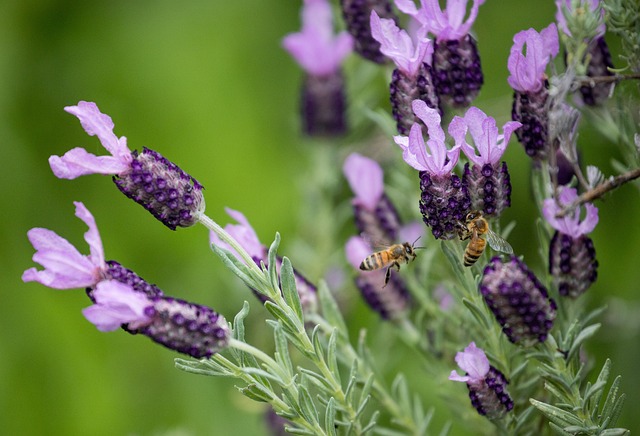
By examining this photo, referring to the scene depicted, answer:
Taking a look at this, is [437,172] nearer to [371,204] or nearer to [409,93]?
[409,93]

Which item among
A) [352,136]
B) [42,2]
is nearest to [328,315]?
[352,136]

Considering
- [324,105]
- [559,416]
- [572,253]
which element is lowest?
[559,416]

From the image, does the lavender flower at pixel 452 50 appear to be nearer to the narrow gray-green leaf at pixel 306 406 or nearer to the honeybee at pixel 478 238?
the honeybee at pixel 478 238

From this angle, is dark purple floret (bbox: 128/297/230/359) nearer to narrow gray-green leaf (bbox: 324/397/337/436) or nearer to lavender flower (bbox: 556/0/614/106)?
narrow gray-green leaf (bbox: 324/397/337/436)

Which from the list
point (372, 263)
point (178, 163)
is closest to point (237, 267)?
point (372, 263)

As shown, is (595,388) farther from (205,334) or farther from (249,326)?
(249,326)

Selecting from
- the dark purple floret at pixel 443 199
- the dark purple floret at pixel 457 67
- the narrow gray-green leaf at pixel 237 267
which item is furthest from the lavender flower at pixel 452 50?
the narrow gray-green leaf at pixel 237 267
